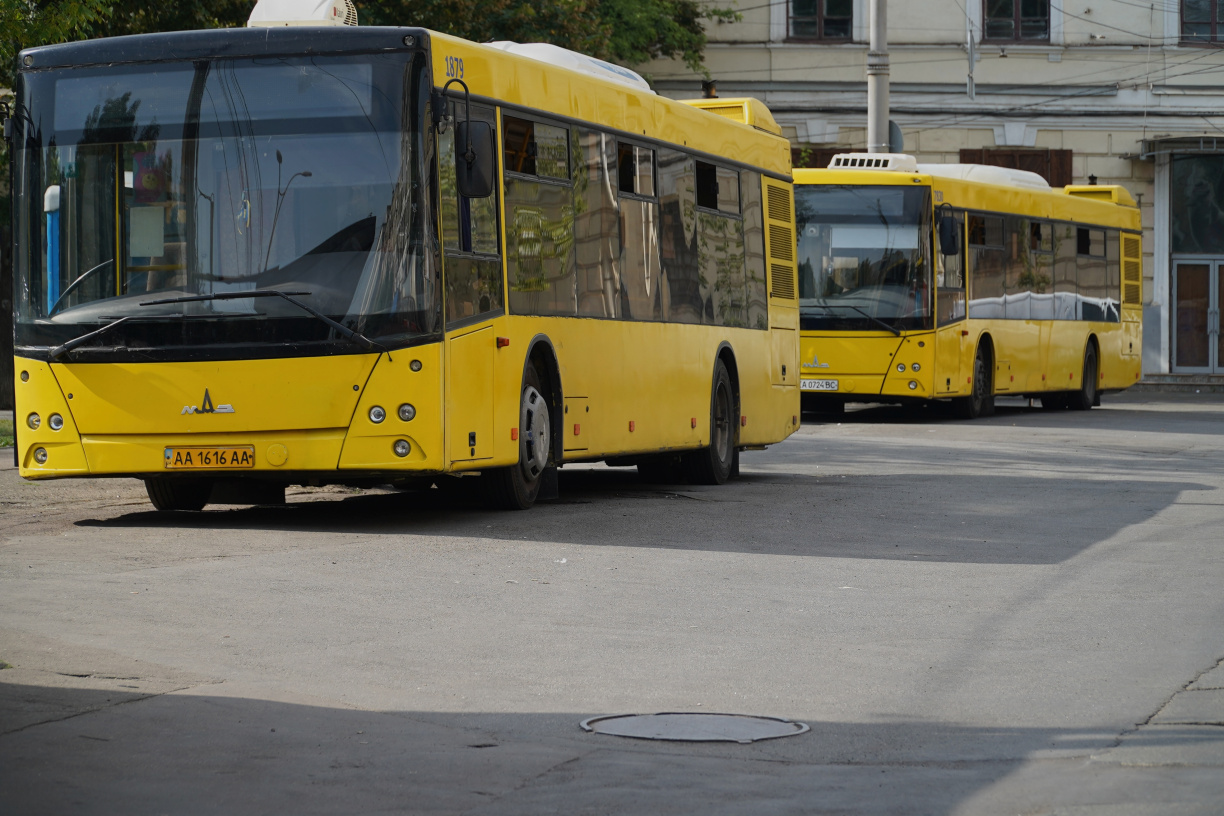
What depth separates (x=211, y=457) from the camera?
41.2 feet

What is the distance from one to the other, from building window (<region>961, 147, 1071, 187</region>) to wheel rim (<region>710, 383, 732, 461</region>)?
25782 mm

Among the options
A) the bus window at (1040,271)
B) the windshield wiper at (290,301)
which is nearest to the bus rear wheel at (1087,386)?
the bus window at (1040,271)

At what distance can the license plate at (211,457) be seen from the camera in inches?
492

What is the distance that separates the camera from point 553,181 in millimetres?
14492

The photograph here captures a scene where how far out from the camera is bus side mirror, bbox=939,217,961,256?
2830 cm

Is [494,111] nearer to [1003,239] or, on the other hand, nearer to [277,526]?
[277,526]

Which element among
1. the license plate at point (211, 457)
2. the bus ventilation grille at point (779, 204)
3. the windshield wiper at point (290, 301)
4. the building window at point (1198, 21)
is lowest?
the license plate at point (211, 457)

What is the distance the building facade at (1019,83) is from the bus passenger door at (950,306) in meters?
13.9

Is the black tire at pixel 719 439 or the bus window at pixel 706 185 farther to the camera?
the black tire at pixel 719 439

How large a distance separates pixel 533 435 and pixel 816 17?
1207 inches

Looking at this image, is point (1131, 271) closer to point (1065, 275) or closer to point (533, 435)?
point (1065, 275)

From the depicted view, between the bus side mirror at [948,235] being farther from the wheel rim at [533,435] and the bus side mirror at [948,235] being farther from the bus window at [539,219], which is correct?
the wheel rim at [533,435]

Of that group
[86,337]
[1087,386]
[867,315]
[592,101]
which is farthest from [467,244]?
[1087,386]

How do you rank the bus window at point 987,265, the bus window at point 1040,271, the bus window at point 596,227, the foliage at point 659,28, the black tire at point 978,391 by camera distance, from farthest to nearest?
the foliage at point 659,28, the bus window at point 1040,271, the black tire at point 978,391, the bus window at point 987,265, the bus window at point 596,227
